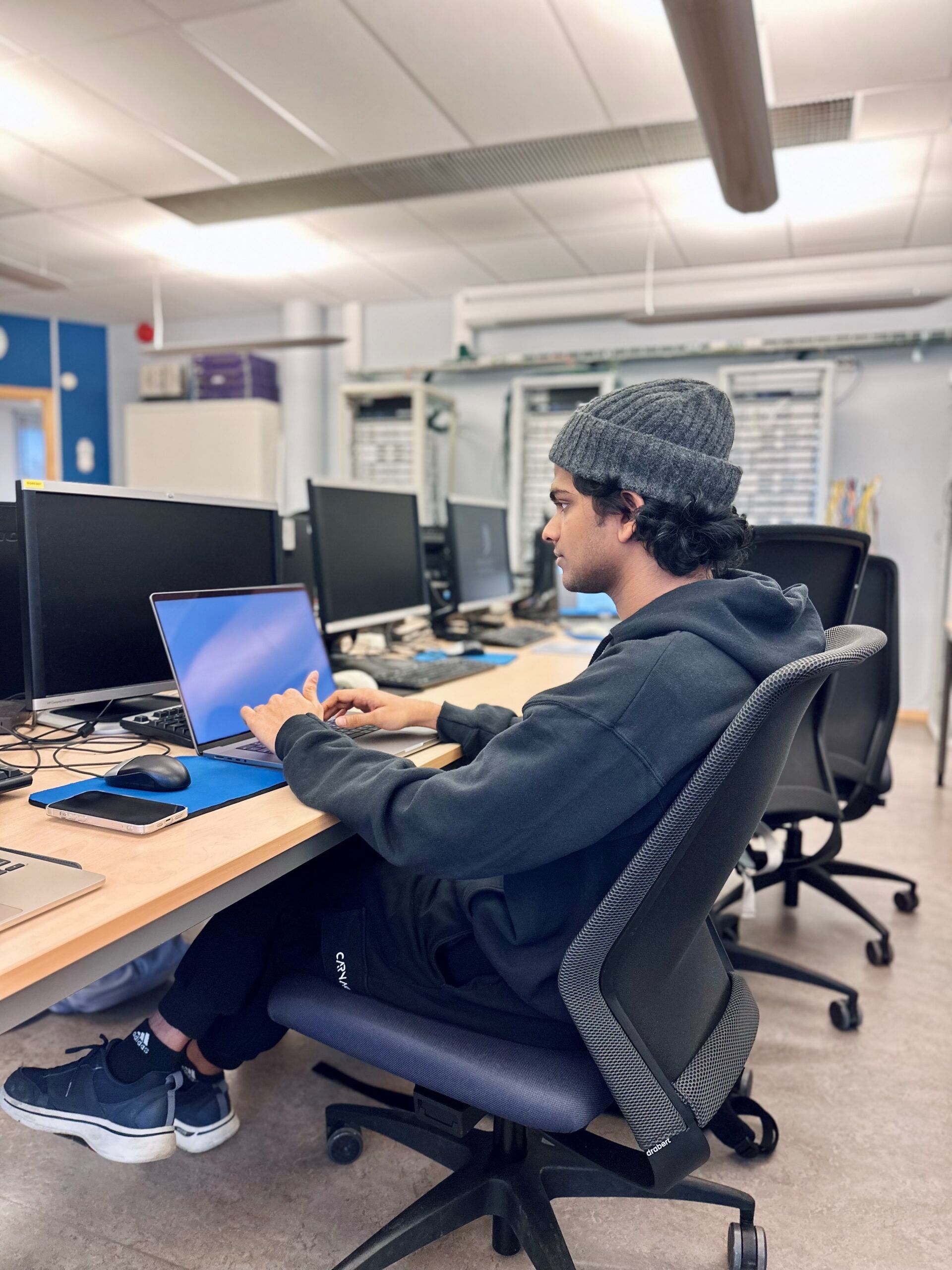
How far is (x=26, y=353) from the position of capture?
687 cm

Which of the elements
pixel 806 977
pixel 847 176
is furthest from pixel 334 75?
pixel 806 977

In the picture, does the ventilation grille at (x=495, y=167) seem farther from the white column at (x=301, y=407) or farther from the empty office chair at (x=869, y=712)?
the empty office chair at (x=869, y=712)

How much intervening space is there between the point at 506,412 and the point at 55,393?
3738 millimetres

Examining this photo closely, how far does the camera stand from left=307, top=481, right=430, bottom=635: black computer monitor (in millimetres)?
2102

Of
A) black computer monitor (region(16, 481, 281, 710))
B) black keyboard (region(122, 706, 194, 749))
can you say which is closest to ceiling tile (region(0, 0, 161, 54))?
black computer monitor (region(16, 481, 281, 710))

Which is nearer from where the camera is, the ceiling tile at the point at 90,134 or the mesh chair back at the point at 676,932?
the mesh chair back at the point at 676,932

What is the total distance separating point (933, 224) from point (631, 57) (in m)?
2.48

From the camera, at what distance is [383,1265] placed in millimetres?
1167

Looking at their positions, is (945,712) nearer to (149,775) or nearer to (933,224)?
(933,224)

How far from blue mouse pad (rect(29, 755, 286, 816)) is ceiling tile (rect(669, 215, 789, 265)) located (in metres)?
4.33

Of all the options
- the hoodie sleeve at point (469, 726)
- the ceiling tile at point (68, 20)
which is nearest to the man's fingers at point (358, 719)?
the hoodie sleeve at point (469, 726)

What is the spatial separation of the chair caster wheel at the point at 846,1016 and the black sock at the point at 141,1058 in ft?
4.81

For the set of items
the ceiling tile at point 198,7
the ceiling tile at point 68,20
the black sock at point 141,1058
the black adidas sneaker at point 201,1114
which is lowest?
the black adidas sneaker at point 201,1114

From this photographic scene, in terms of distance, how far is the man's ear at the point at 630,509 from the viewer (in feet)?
3.47
